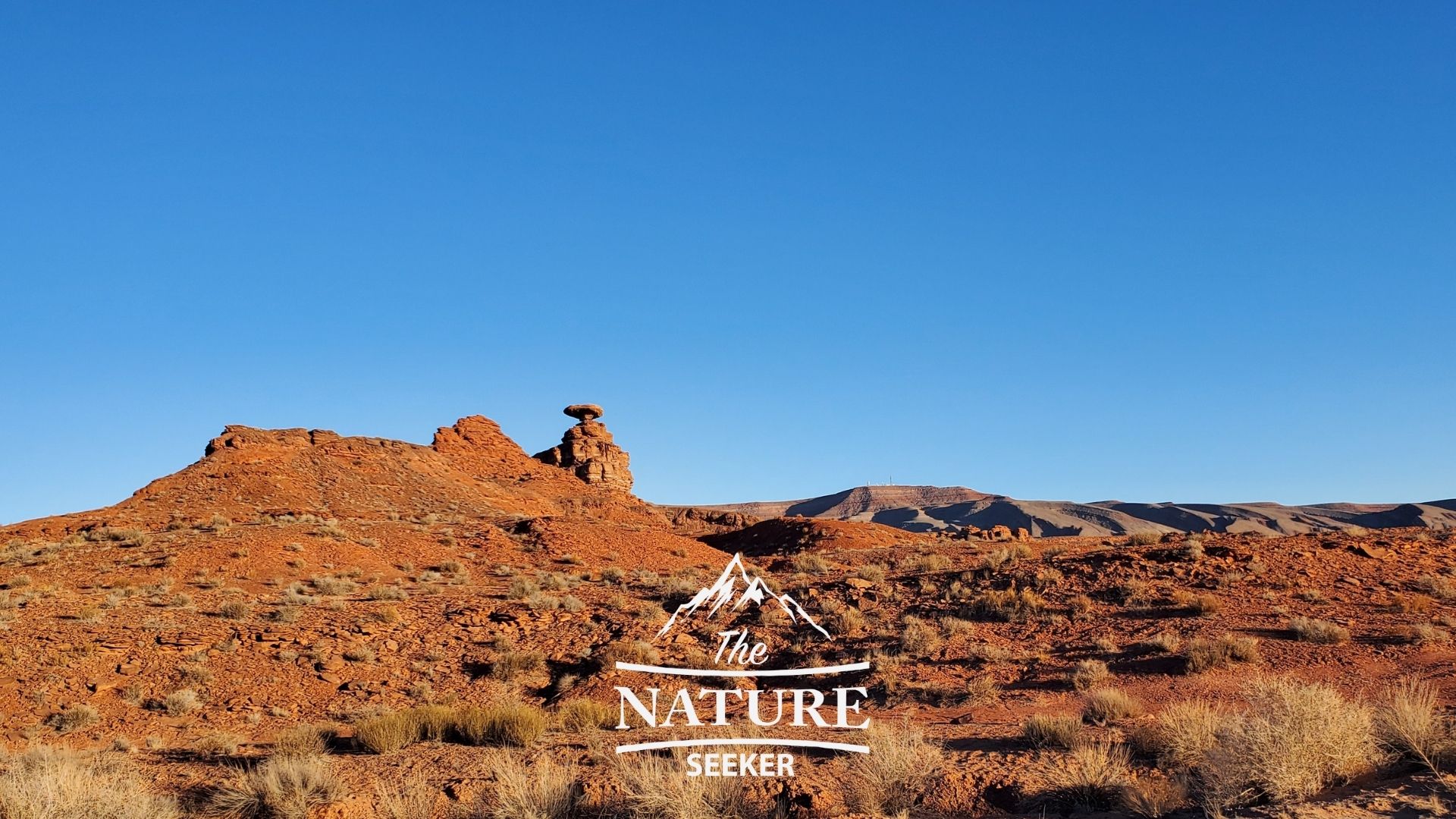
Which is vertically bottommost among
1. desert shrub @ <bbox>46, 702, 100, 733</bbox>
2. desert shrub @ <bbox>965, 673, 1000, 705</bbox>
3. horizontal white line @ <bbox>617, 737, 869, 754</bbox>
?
desert shrub @ <bbox>46, 702, 100, 733</bbox>

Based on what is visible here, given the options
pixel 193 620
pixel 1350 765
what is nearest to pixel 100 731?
pixel 193 620

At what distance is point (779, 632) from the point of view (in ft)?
61.4

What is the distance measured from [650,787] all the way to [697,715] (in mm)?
5365

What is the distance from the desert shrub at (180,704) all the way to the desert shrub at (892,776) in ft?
37.1

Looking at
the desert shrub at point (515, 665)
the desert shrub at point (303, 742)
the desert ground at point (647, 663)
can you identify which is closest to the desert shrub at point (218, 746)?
the desert ground at point (647, 663)

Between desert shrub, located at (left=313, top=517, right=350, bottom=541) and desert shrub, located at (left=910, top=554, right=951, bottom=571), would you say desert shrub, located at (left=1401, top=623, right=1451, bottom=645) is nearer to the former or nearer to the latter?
desert shrub, located at (left=910, top=554, right=951, bottom=571)

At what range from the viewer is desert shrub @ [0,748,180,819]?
25.9ft

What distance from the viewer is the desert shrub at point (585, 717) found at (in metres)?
12.0

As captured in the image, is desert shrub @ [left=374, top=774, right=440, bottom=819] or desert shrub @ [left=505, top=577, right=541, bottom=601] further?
desert shrub @ [left=505, top=577, right=541, bottom=601]

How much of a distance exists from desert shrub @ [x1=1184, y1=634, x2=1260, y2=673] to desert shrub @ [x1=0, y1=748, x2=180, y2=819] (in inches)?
541

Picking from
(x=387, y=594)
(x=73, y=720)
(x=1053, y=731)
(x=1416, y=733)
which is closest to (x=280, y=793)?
(x=73, y=720)

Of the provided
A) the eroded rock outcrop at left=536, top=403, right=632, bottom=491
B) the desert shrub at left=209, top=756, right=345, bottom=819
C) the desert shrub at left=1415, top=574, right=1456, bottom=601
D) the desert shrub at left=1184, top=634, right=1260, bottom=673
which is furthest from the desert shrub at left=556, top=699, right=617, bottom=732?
the eroded rock outcrop at left=536, top=403, right=632, bottom=491

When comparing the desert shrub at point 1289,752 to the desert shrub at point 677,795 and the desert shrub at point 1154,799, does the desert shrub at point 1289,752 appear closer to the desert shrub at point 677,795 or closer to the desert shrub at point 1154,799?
the desert shrub at point 1154,799

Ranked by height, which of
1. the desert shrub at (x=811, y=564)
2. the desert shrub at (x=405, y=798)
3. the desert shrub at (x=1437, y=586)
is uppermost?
the desert shrub at (x=811, y=564)
